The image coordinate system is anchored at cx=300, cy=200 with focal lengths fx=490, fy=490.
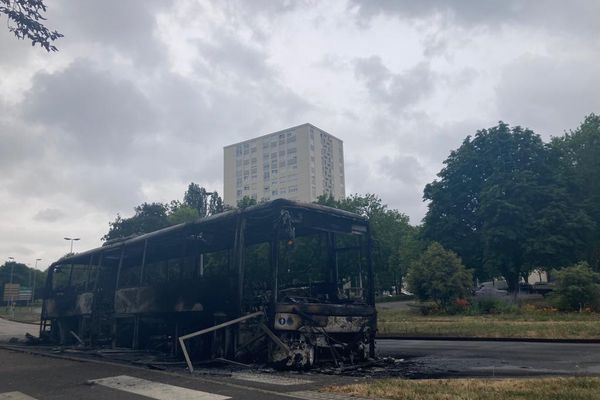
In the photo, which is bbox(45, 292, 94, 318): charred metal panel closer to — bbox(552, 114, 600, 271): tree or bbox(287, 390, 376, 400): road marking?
bbox(287, 390, 376, 400): road marking

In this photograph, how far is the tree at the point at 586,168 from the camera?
33.2m

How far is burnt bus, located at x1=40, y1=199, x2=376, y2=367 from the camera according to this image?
34.7 feet

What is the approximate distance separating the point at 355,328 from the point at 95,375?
553 centimetres

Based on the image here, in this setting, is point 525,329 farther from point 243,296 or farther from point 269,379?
point 269,379

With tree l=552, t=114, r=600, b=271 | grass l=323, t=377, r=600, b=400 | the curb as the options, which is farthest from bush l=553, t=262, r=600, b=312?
grass l=323, t=377, r=600, b=400

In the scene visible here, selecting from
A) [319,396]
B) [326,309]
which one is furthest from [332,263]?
[319,396]

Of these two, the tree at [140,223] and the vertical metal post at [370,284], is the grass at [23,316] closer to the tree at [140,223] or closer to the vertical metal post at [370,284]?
the tree at [140,223]

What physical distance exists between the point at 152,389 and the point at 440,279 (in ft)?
77.0

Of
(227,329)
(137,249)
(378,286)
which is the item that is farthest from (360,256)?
(378,286)

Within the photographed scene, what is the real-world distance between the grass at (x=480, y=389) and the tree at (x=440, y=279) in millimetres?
21588

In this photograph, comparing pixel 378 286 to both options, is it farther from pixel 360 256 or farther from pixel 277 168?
pixel 277 168

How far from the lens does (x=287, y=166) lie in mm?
89812

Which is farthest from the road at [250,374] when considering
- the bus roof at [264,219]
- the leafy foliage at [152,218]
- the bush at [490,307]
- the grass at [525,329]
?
the leafy foliage at [152,218]

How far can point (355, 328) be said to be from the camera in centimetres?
1121
